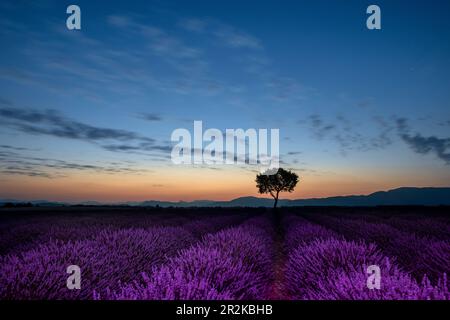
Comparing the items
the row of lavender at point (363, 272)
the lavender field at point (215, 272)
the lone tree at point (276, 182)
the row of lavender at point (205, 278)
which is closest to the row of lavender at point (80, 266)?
the lavender field at point (215, 272)

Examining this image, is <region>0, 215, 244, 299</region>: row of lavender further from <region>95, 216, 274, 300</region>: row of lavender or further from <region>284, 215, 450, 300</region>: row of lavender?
<region>284, 215, 450, 300</region>: row of lavender

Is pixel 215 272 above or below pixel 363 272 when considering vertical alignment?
below

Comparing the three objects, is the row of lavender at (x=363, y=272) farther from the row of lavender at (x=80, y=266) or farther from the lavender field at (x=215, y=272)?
the row of lavender at (x=80, y=266)

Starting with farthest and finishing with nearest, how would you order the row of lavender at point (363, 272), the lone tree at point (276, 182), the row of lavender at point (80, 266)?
the lone tree at point (276, 182) < the row of lavender at point (80, 266) < the row of lavender at point (363, 272)

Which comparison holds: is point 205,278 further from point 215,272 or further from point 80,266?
point 80,266

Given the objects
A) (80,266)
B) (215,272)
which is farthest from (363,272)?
(80,266)

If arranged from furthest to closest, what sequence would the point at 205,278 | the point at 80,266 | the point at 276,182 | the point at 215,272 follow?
the point at 276,182
the point at 80,266
the point at 215,272
the point at 205,278

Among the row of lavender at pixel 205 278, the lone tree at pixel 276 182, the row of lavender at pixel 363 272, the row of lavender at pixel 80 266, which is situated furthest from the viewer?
the lone tree at pixel 276 182

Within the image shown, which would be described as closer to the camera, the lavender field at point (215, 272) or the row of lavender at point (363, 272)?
the row of lavender at point (363, 272)

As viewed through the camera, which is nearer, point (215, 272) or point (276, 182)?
point (215, 272)

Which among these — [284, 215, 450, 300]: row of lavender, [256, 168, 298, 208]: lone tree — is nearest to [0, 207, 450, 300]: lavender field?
[284, 215, 450, 300]: row of lavender

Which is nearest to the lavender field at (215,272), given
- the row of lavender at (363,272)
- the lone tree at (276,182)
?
the row of lavender at (363,272)

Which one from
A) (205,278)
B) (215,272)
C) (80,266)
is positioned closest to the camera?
(205,278)
